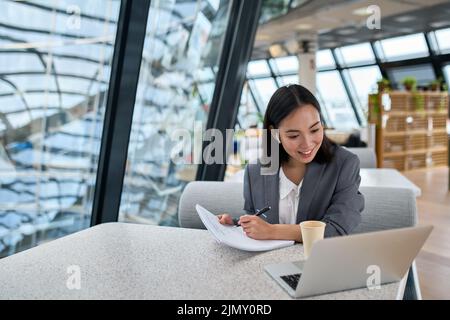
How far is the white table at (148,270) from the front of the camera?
0.83 metres

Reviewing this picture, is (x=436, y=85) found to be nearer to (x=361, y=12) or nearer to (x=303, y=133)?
(x=361, y=12)

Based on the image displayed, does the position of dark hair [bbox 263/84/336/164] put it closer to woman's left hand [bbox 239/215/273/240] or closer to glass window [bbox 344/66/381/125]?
woman's left hand [bbox 239/215/273/240]

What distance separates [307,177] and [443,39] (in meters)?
7.99

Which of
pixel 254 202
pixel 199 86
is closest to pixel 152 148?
pixel 199 86

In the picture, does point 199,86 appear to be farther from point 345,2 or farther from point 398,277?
point 345,2

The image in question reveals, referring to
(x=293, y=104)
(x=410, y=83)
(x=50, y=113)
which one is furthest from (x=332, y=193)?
(x=410, y=83)

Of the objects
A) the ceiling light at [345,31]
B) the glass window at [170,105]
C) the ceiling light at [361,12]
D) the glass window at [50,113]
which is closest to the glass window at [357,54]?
the ceiling light at [345,31]

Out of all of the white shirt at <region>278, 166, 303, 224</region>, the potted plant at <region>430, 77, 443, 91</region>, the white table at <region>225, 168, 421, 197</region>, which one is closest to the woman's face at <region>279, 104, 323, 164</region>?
the white shirt at <region>278, 166, 303, 224</region>

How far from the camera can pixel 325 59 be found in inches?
395

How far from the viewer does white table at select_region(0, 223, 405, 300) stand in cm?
83

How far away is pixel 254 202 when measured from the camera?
57.0 inches

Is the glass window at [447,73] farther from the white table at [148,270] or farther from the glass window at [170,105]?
the white table at [148,270]
